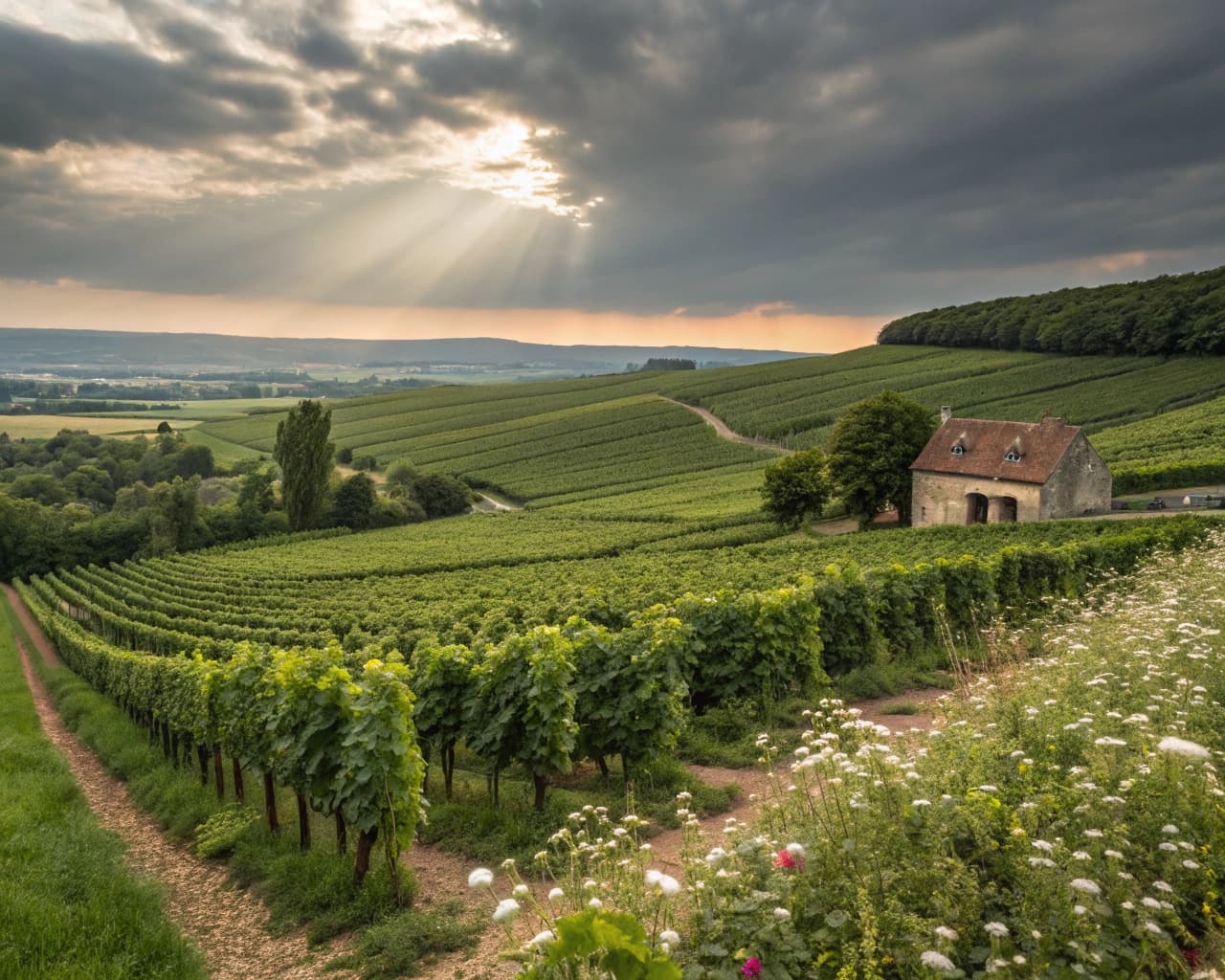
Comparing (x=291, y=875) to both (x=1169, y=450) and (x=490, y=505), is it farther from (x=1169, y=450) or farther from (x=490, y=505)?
(x=490, y=505)

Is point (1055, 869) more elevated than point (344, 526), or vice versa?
point (1055, 869)

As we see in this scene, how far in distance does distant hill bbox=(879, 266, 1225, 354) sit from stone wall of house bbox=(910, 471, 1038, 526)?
69377 mm

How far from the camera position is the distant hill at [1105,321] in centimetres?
9481

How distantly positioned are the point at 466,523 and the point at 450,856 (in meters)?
67.6

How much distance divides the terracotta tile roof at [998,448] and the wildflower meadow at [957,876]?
41.5 meters

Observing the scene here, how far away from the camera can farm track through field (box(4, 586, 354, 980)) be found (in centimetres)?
809

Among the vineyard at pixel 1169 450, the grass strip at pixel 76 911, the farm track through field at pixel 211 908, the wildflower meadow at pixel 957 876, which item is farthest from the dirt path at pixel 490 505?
the wildflower meadow at pixel 957 876

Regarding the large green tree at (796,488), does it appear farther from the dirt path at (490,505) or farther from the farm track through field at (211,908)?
the farm track through field at (211,908)

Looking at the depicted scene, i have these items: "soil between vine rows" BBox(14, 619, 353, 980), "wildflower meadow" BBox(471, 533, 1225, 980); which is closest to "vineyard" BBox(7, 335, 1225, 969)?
"soil between vine rows" BBox(14, 619, 353, 980)

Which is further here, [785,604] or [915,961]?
[785,604]

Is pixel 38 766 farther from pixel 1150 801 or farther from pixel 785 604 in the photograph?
pixel 1150 801

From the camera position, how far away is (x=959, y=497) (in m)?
47.6

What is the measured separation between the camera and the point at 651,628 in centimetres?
1343

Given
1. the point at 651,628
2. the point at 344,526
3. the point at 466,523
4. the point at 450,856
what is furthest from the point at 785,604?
the point at 344,526
